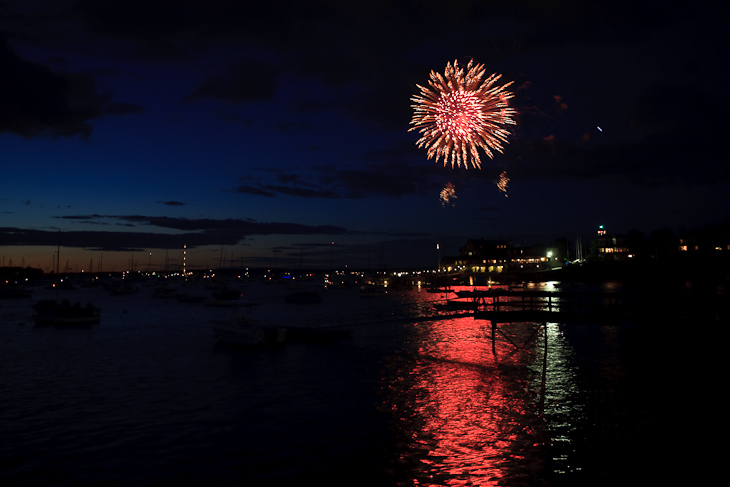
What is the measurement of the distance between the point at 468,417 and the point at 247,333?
25685 millimetres

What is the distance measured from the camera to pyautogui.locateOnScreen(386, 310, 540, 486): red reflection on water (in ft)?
53.5

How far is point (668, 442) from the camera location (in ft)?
60.0

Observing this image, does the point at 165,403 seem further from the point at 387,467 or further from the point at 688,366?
the point at 688,366

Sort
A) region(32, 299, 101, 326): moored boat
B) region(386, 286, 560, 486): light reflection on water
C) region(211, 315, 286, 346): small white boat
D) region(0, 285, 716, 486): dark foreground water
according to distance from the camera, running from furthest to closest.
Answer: region(32, 299, 101, 326): moored boat < region(211, 315, 286, 346): small white boat < region(0, 285, 716, 486): dark foreground water < region(386, 286, 560, 486): light reflection on water

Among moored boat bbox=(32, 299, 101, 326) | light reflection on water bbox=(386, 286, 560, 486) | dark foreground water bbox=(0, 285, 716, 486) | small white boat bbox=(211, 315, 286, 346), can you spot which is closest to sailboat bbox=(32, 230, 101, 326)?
moored boat bbox=(32, 299, 101, 326)

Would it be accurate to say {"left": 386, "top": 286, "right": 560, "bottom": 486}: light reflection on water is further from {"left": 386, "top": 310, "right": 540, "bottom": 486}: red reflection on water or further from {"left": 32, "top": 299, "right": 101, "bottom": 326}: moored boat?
{"left": 32, "top": 299, "right": 101, "bottom": 326}: moored boat

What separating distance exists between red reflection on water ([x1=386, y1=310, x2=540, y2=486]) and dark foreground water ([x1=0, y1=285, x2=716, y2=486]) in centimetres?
9

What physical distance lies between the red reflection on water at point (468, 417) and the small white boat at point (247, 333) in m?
13.4

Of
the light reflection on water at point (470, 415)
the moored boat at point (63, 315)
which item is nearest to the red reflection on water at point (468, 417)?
the light reflection on water at point (470, 415)

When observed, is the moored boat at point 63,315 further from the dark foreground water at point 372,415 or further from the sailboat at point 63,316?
the dark foreground water at point 372,415

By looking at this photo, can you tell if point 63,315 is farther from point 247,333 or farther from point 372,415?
point 372,415

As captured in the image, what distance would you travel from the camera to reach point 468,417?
2184cm

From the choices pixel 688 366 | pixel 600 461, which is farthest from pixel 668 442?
pixel 688 366

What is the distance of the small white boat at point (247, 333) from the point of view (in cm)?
4294
